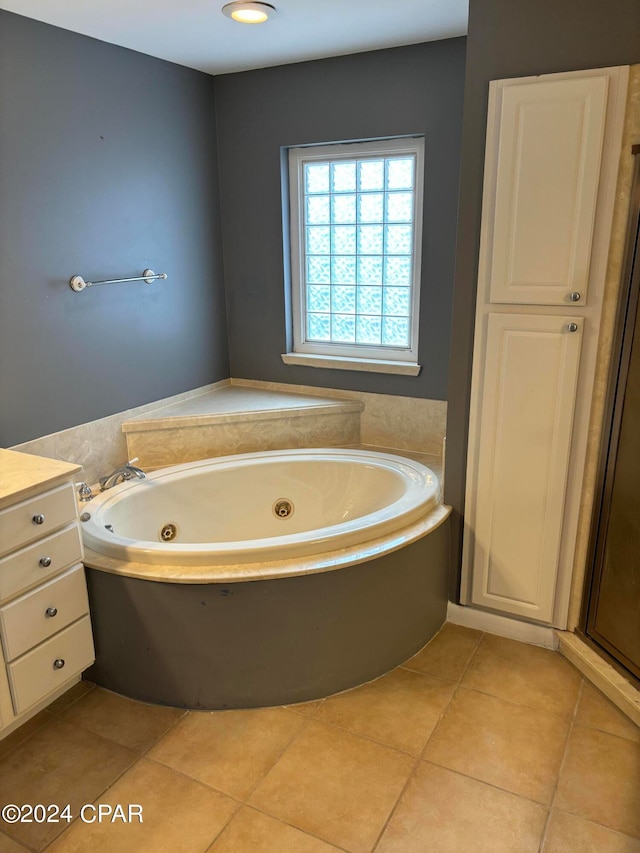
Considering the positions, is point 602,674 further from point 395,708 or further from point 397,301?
point 397,301

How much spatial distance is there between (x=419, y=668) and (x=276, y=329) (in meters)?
1.86

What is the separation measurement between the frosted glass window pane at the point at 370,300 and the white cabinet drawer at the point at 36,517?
1.78m

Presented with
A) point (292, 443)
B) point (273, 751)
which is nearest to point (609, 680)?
point (273, 751)

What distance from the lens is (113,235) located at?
9.02 ft

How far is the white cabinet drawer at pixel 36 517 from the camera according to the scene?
1792 mm

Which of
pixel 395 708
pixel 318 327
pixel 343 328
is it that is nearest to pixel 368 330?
pixel 343 328

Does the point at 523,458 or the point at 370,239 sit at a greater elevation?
the point at 370,239

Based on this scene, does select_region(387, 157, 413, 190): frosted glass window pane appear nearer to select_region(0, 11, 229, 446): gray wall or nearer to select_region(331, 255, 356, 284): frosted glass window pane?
select_region(331, 255, 356, 284): frosted glass window pane

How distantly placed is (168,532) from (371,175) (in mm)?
1887

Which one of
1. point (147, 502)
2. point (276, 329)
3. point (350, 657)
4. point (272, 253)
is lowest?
point (350, 657)

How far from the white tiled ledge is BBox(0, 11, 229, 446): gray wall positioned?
11 centimetres

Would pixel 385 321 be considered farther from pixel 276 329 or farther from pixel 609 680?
pixel 609 680

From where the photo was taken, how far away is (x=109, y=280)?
2.74 meters

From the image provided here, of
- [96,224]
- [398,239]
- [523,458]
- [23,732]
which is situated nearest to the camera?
[23,732]
